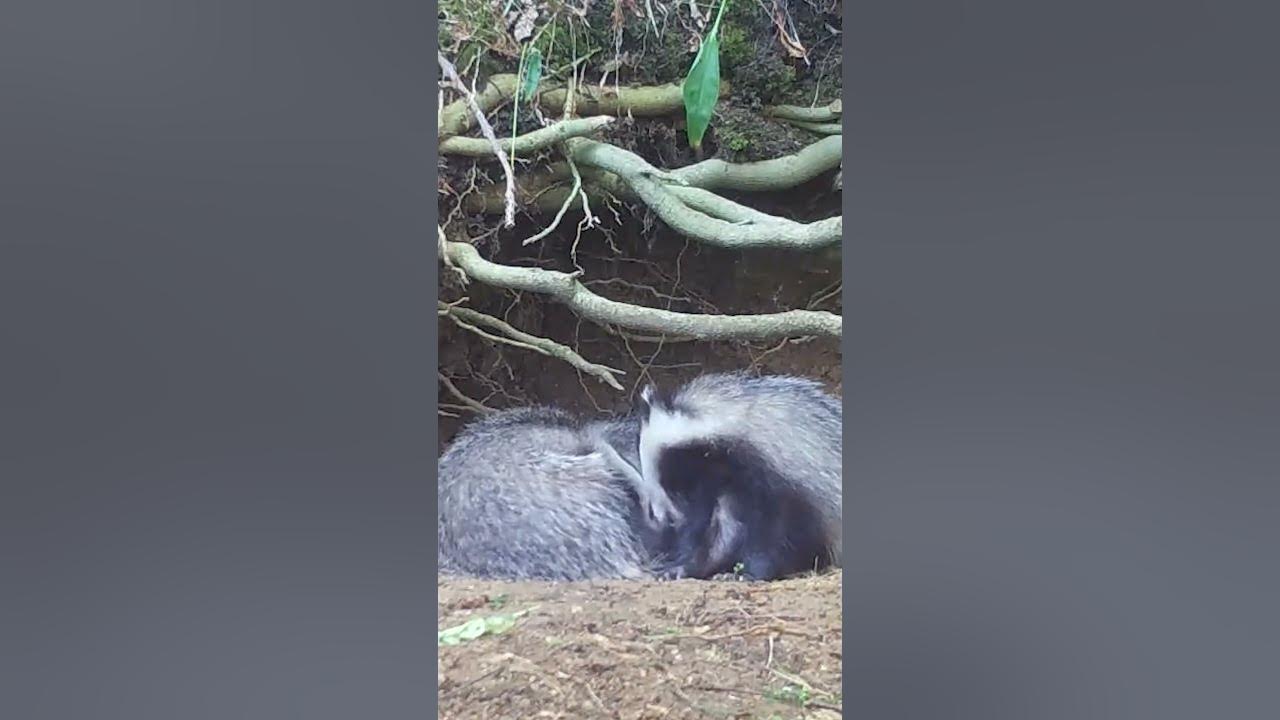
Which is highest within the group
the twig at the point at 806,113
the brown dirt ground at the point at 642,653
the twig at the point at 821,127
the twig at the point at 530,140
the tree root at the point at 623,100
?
the tree root at the point at 623,100

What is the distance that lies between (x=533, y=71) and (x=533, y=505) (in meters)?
1.06

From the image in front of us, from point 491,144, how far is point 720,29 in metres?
0.62

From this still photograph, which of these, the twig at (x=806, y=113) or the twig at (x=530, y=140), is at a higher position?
the twig at (x=806, y=113)

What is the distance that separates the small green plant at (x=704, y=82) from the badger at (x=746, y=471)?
0.64 meters

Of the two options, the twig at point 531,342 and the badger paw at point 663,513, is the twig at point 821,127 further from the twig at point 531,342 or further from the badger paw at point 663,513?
the badger paw at point 663,513

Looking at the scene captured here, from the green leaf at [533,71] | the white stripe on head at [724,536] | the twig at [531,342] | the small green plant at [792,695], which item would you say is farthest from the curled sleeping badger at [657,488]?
the green leaf at [533,71]

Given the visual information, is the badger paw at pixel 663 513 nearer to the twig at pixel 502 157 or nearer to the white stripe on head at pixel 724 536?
the white stripe on head at pixel 724 536

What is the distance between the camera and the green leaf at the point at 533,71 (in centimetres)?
191

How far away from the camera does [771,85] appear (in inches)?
75.7

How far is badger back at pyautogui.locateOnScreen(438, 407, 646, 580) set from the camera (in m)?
1.93

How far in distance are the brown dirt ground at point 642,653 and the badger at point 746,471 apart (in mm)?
86

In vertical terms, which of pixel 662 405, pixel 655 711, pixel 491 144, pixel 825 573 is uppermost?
pixel 491 144
